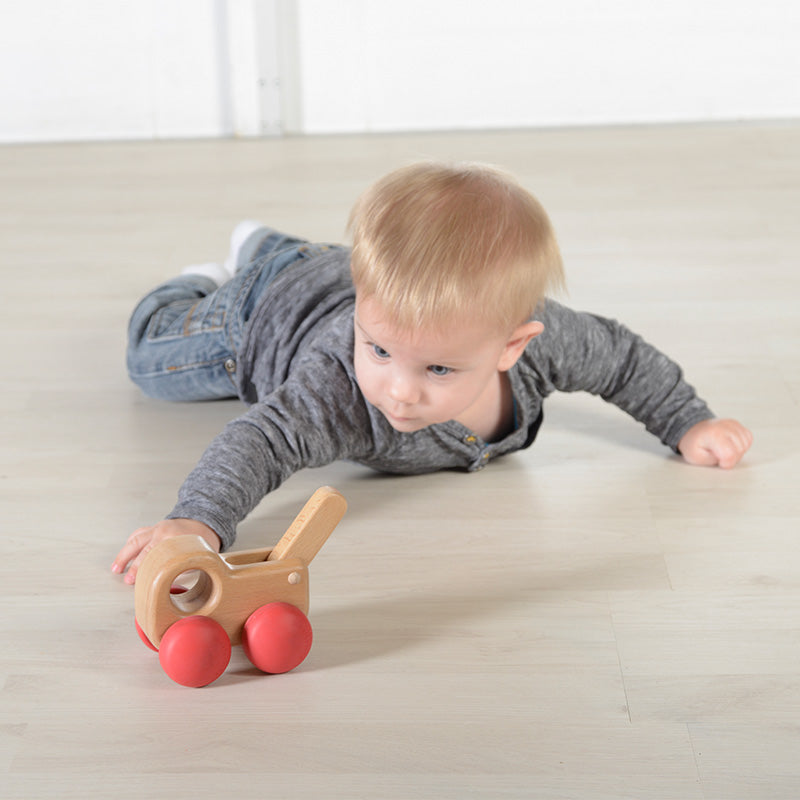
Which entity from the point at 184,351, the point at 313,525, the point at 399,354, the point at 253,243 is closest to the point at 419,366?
the point at 399,354

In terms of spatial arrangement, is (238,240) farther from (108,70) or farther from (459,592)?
(108,70)

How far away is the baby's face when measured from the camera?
78cm

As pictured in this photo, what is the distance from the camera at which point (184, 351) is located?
112 cm

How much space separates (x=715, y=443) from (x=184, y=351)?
1.73ft

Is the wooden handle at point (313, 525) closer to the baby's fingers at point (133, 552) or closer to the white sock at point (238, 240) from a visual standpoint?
the baby's fingers at point (133, 552)

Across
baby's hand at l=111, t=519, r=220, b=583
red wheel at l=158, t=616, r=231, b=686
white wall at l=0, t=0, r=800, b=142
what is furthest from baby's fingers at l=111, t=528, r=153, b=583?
white wall at l=0, t=0, r=800, b=142

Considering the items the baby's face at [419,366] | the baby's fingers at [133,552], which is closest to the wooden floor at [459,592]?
the baby's fingers at [133,552]

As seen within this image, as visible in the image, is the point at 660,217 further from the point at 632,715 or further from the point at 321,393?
the point at 632,715

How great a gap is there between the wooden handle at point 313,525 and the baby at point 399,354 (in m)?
0.10

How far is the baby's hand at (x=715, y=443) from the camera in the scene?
1006 mm

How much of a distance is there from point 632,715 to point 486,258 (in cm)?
32

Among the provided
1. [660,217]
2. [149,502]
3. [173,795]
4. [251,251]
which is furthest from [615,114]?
[173,795]

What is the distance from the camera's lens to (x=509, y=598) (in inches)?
33.3

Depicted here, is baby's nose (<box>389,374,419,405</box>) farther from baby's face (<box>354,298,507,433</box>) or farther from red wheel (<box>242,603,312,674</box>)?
red wheel (<box>242,603,312,674</box>)
